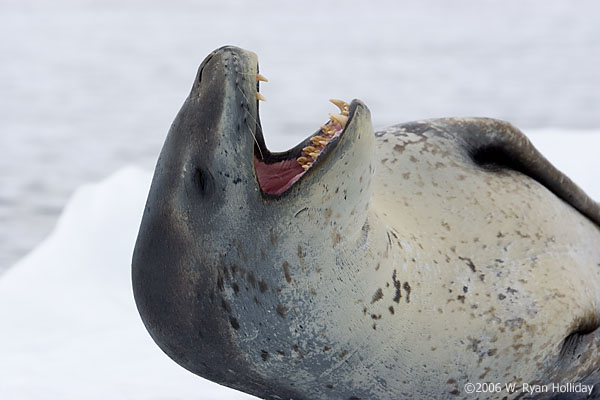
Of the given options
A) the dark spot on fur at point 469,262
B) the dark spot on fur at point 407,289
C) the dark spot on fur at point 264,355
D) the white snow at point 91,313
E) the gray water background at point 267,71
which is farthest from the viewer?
the gray water background at point 267,71

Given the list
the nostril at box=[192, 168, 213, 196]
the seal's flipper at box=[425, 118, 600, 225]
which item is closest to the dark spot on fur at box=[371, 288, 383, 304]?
the nostril at box=[192, 168, 213, 196]

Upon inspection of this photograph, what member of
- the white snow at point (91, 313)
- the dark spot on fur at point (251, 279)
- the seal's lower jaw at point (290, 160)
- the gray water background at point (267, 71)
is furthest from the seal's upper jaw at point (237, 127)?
the gray water background at point (267, 71)

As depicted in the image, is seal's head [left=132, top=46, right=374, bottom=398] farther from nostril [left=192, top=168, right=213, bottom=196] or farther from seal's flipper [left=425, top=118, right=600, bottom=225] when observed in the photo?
seal's flipper [left=425, top=118, right=600, bottom=225]

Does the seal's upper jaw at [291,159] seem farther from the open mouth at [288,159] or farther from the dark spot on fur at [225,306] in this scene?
the dark spot on fur at [225,306]

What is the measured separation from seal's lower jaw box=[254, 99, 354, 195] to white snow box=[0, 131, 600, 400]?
954mm

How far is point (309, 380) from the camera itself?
198cm

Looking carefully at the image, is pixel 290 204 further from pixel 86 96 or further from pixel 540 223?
pixel 86 96

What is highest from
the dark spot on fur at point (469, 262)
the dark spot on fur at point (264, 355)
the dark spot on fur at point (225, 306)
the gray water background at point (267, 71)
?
the gray water background at point (267, 71)

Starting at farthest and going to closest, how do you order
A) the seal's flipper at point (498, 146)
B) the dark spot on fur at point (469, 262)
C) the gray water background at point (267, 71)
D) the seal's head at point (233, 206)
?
the gray water background at point (267, 71) → the seal's flipper at point (498, 146) → the dark spot on fur at point (469, 262) → the seal's head at point (233, 206)

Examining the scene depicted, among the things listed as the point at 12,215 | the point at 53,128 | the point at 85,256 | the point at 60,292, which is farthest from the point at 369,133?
the point at 53,128

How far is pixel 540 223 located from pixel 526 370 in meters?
0.39

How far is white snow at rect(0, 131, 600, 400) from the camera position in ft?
9.07

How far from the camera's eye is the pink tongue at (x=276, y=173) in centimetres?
187

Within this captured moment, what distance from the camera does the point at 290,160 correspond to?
1.91 m
